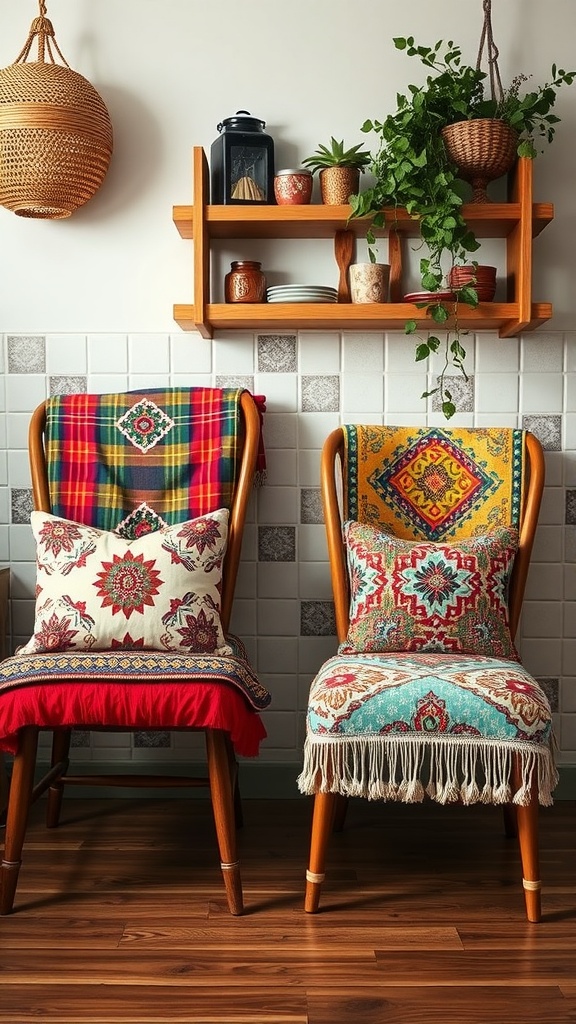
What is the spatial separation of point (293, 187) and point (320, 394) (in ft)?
1.71

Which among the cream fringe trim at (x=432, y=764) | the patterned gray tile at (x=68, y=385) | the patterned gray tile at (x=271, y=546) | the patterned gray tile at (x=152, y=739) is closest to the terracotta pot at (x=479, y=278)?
the patterned gray tile at (x=271, y=546)

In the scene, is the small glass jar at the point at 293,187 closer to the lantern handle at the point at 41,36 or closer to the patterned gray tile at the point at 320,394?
the patterned gray tile at the point at 320,394

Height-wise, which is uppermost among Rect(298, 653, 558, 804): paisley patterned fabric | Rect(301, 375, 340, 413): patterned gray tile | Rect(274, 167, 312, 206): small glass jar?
Rect(274, 167, 312, 206): small glass jar

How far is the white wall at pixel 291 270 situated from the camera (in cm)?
249

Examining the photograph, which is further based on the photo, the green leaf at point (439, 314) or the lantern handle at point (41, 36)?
the lantern handle at point (41, 36)

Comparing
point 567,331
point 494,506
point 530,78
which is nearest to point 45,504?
point 494,506

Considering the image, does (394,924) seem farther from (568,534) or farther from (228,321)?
(228,321)

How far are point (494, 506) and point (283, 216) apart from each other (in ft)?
2.82

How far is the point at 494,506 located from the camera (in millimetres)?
2324

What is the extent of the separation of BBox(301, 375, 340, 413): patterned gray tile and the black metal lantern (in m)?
0.47

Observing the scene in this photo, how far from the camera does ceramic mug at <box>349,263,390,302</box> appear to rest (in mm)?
2377

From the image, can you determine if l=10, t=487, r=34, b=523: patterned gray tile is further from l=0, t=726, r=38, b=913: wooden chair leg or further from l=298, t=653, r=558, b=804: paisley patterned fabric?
l=298, t=653, r=558, b=804: paisley patterned fabric

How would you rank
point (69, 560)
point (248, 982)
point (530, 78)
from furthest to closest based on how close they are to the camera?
point (530, 78), point (69, 560), point (248, 982)

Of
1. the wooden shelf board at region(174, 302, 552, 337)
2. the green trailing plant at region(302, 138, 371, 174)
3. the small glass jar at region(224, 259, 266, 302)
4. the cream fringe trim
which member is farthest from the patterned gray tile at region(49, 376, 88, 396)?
the cream fringe trim
